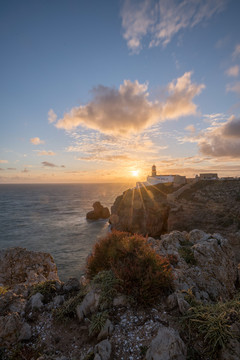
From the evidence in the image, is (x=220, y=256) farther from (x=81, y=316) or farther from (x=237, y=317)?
(x=81, y=316)

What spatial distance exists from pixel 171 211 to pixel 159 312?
1497 inches

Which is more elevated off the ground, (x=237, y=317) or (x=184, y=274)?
(x=237, y=317)

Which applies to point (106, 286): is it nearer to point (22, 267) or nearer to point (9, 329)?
point (9, 329)

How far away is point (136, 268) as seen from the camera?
232 inches

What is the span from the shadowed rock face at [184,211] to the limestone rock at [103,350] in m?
31.5

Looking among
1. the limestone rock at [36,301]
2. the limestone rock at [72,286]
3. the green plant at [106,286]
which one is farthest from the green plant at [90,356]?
the limestone rock at [72,286]

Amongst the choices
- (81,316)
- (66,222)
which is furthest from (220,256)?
(66,222)

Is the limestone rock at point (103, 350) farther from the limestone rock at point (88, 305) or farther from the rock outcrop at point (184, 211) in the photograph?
the rock outcrop at point (184, 211)

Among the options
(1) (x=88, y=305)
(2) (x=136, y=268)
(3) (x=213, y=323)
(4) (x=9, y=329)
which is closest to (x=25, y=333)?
(4) (x=9, y=329)

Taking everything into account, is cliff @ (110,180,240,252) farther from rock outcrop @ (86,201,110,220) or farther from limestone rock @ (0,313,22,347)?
limestone rock @ (0,313,22,347)

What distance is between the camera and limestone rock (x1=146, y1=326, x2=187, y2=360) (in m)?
3.69

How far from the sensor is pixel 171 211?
4138 centimetres

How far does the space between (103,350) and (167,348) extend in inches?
61.1

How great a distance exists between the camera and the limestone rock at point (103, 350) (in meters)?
4.01
